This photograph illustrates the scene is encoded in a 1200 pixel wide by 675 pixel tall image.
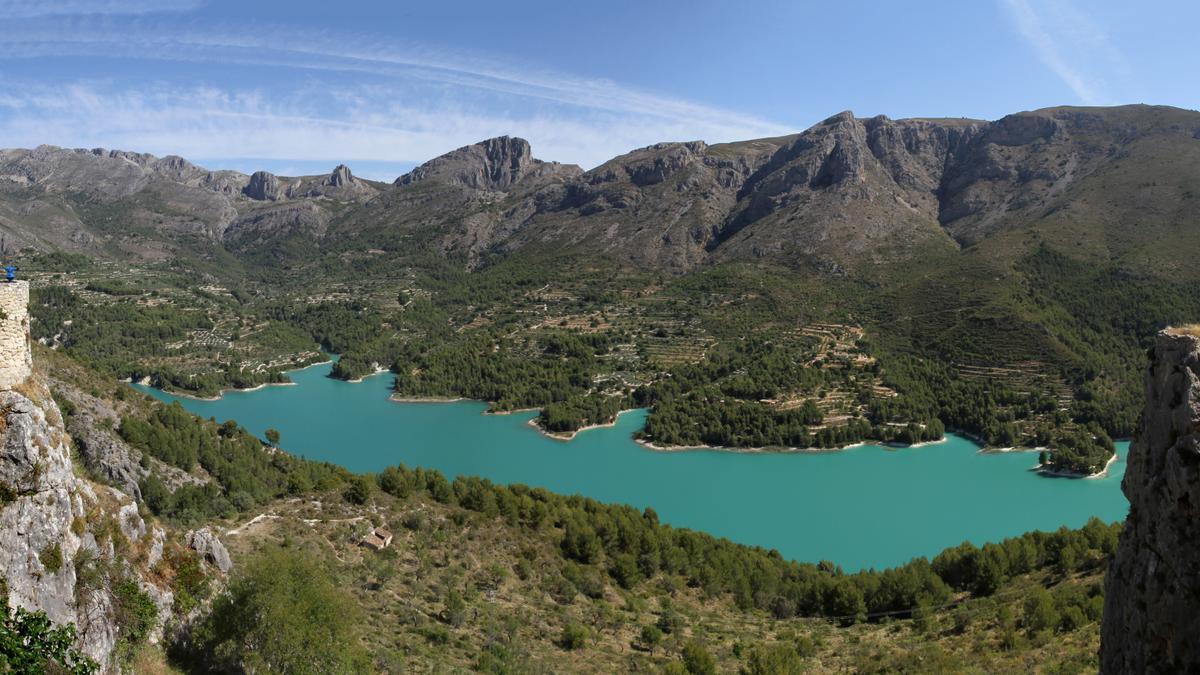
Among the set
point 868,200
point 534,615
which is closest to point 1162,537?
point 534,615

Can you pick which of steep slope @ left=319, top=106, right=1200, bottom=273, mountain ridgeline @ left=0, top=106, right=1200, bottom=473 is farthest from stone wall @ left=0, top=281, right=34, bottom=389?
steep slope @ left=319, top=106, right=1200, bottom=273

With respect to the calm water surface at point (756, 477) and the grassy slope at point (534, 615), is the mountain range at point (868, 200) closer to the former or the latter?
the calm water surface at point (756, 477)

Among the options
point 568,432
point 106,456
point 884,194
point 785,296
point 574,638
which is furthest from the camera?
point 884,194

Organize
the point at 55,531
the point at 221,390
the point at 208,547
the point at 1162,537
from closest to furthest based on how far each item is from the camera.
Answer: the point at 1162,537
the point at 55,531
the point at 208,547
the point at 221,390

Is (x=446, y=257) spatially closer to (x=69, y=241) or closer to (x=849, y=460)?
(x=69, y=241)

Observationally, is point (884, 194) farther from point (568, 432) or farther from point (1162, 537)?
point (1162, 537)

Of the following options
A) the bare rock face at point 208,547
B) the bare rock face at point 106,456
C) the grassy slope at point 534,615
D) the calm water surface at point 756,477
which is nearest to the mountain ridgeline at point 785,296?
the calm water surface at point 756,477
